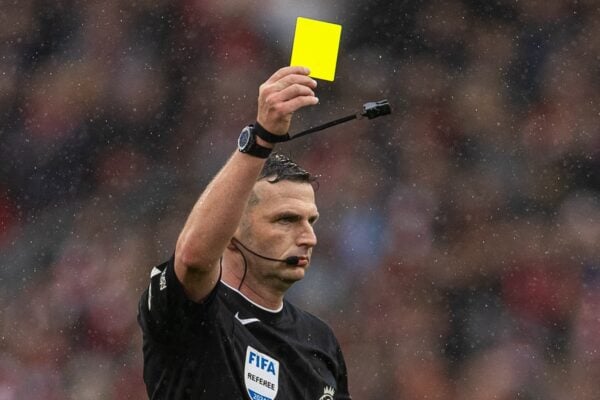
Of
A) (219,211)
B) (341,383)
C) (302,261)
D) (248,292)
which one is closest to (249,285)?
(248,292)

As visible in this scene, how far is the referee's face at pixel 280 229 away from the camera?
275 cm

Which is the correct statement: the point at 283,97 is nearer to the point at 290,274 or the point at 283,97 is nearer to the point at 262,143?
the point at 262,143

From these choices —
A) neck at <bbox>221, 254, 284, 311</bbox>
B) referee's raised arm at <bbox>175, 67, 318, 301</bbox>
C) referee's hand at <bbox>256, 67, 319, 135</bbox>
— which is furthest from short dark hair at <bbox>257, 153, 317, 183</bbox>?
referee's hand at <bbox>256, 67, 319, 135</bbox>

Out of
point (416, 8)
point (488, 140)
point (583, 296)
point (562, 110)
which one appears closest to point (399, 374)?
point (583, 296)

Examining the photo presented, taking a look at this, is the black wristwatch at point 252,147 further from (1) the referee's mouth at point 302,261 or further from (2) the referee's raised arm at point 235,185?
(1) the referee's mouth at point 302,261

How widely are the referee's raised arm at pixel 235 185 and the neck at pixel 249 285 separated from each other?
50 centimetres

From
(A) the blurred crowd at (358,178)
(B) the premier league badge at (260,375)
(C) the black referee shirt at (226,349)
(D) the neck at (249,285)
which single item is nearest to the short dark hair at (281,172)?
(D) the neck at (249,285)

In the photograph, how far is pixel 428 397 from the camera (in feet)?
17.4

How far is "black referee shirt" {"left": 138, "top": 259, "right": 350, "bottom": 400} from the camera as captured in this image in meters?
2.31

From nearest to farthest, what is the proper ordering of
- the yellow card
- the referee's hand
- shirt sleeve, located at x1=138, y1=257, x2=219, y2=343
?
1. the referee's hand
2. the yellow card
3. shirt sleeve, located at x1=138, y1=257, x2=219, y2=343

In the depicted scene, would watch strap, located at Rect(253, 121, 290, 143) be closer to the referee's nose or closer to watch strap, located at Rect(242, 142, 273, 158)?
watch strap, located at Rect(242, 142, 273, 158)

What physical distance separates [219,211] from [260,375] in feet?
1.99

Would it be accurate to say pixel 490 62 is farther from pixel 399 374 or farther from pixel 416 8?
pixel 399 374

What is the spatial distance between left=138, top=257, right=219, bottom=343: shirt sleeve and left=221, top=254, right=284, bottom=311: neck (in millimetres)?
377
